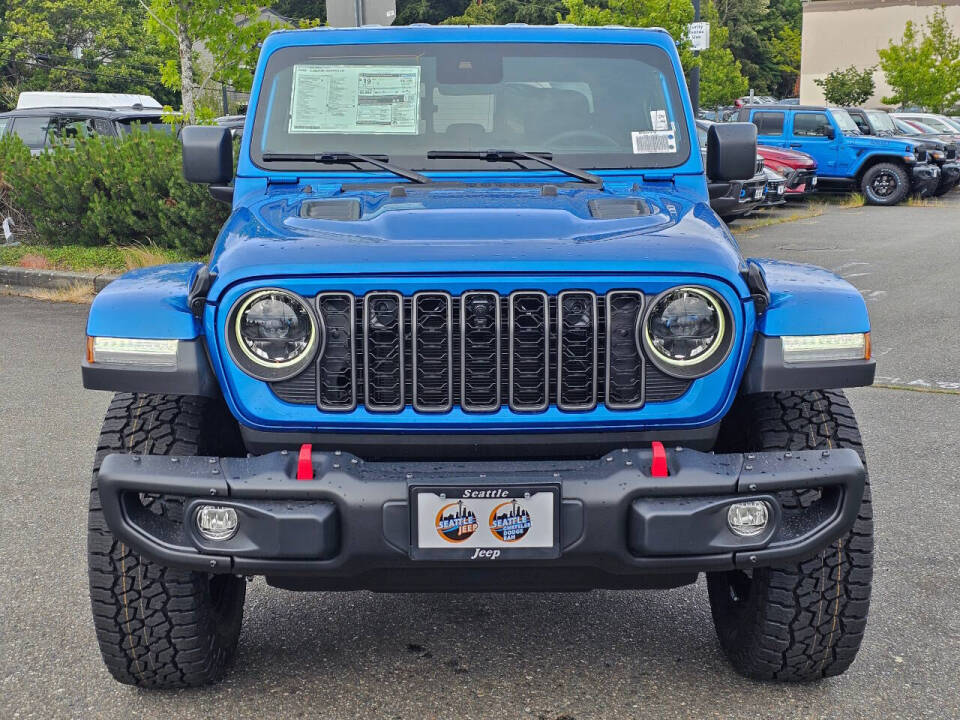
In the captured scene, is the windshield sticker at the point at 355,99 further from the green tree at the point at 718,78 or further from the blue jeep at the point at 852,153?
the green tree at the point at 718,78

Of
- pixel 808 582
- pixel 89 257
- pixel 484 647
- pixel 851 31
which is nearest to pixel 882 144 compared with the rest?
pixel 89 257

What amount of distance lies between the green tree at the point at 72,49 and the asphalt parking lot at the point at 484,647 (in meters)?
42.0

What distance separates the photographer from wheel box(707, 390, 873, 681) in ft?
10.5

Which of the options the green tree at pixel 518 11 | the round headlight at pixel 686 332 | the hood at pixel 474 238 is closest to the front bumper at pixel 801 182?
the hood at pixel 474 238

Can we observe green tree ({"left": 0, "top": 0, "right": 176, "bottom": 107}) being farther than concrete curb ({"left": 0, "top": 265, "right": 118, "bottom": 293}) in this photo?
Yes

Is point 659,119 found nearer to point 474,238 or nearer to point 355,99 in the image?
point 355,99

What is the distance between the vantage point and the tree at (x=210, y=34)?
1238cm

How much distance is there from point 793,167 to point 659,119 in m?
16.7

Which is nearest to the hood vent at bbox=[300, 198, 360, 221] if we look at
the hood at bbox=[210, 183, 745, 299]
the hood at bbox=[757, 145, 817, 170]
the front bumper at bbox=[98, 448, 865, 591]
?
the hood at bbox=[210, 183, 745, 299]

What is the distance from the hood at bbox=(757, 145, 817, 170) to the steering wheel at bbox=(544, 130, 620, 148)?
53.6ft

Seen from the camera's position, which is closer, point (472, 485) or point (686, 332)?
point (472, 485)

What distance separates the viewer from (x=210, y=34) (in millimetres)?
12523

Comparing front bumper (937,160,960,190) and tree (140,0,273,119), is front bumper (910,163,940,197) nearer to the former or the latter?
front bumper (937,160,960,190)

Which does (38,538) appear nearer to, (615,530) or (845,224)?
(615,530)
